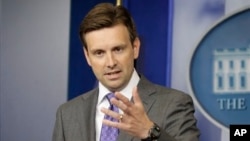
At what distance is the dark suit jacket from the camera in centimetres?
152

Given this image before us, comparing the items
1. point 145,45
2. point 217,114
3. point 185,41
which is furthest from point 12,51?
point 217,114

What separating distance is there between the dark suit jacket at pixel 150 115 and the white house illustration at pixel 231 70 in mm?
394

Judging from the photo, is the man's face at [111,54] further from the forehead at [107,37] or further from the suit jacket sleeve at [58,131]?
the suit jacket sleeve at [58,131]

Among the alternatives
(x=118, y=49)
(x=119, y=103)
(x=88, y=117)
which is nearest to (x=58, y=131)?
(x=88, y=117)

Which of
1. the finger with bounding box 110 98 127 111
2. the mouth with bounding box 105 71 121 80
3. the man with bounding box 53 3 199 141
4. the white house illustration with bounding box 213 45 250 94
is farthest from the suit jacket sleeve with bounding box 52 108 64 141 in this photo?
the white house illustration with bounding box 213 45 250 94

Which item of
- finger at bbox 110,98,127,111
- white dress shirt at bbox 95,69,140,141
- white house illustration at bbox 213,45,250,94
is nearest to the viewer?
finger at bbox 110,98,127,111

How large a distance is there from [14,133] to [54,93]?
303 mm

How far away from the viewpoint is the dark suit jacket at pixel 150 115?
1.52 m

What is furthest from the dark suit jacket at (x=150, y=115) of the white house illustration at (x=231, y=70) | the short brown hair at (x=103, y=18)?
the white house illustration at (x=231, y=70)

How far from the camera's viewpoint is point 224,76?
6.44 feet

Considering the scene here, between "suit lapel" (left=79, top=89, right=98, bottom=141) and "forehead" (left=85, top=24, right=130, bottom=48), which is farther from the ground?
"forehead" (left=85, top=24, right=130, bottom=48)

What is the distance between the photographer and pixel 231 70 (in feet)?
6.40

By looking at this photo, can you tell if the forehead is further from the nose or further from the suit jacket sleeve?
the suit jacket sleeve

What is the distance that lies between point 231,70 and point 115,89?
0.55 m
